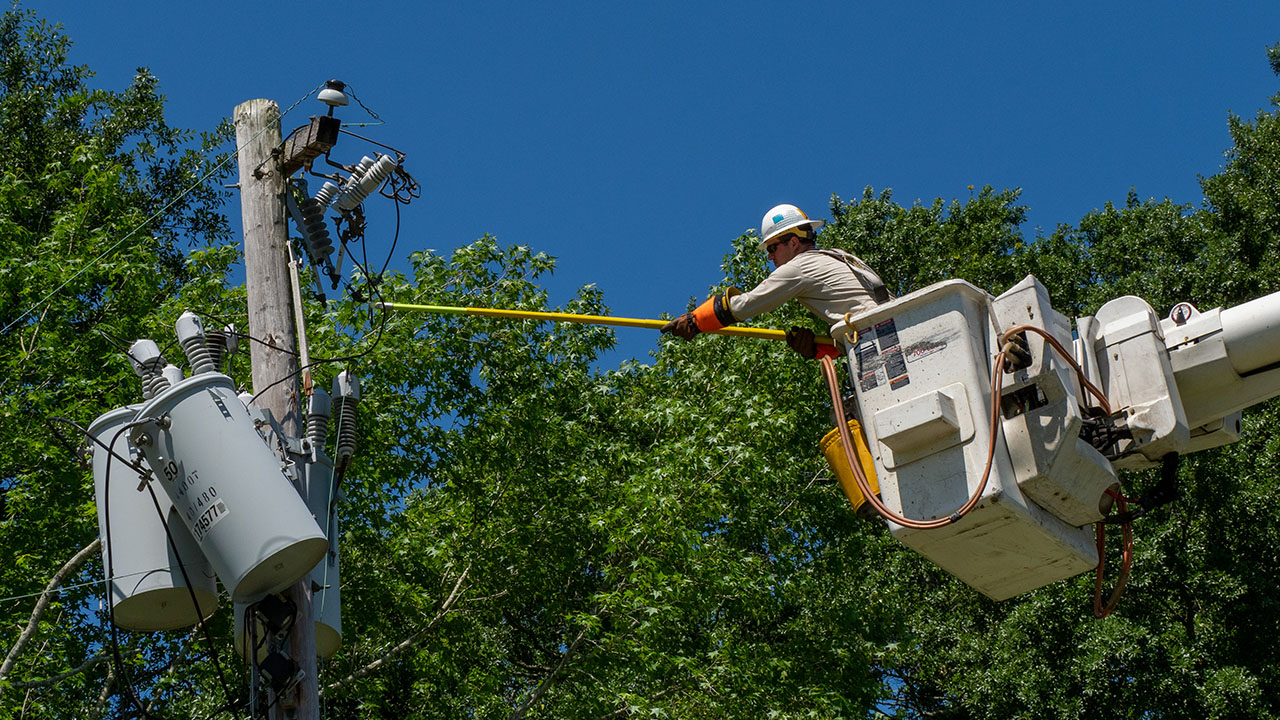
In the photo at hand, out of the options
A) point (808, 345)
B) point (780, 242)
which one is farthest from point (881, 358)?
point (780, 242)

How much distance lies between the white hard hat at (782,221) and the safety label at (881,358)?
129 centimetres

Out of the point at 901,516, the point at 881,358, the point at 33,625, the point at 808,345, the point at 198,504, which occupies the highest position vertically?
the point at 33,625

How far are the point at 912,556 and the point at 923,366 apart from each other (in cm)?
1730

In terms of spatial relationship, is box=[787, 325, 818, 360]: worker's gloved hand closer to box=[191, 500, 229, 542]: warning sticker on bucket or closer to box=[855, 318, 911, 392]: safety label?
box=[855, 318, 911, 392]: safety label

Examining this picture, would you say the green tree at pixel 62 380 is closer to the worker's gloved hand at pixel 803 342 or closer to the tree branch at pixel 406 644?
the tree branch at pixel 406 644

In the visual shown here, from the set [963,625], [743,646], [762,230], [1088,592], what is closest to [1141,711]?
[1088,592]

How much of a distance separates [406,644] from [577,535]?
2413 mm

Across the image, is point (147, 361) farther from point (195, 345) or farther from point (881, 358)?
point (881, 358)

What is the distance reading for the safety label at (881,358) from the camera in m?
7.02

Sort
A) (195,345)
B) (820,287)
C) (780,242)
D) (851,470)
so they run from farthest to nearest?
(780,242)
(820,287)
(195,345)
(851,470)

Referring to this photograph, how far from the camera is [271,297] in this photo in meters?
8.08

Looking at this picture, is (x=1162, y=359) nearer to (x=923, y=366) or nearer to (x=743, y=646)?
(x=923, y=366)

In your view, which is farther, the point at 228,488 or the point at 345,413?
the point at 345,413

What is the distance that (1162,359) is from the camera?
6988 millimetres
